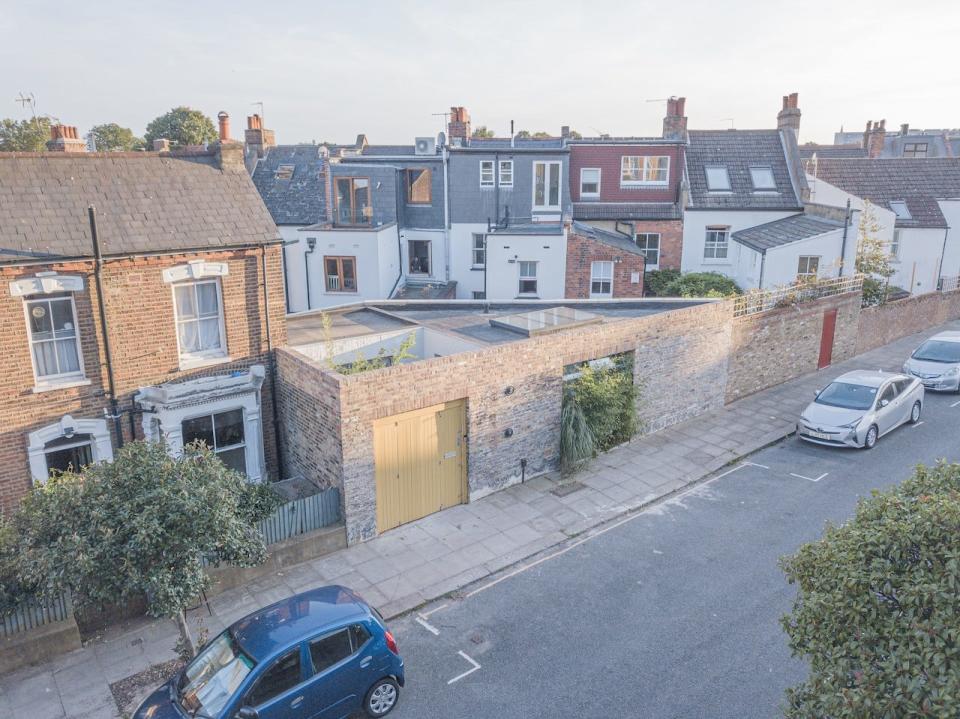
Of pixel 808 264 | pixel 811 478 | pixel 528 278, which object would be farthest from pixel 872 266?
pixel 811 478

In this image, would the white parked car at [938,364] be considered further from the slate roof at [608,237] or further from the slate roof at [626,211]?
the slate roof at [626,211]

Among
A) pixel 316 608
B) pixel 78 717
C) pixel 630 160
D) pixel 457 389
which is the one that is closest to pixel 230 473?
pixel 316 608

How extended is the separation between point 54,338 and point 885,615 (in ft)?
45.1

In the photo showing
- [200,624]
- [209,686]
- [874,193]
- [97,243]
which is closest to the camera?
[209,686]

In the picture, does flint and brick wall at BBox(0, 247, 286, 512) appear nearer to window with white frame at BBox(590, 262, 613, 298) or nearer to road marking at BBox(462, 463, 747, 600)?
road marking at BBox(462, 463, 747, 600)

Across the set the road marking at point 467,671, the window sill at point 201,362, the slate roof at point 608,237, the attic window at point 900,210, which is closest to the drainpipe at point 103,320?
the window sill at point 201,362

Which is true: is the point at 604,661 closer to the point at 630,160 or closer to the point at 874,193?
the point at 630,160

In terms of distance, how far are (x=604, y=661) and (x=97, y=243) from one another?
37.8 feet

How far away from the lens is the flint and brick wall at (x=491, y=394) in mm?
13430

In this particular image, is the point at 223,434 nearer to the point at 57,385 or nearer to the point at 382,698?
the point at 57,385

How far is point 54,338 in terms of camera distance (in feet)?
42.7

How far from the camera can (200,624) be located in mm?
11461

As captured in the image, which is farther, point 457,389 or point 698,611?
point 457,389

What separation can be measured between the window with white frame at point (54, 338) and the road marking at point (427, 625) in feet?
26.2
